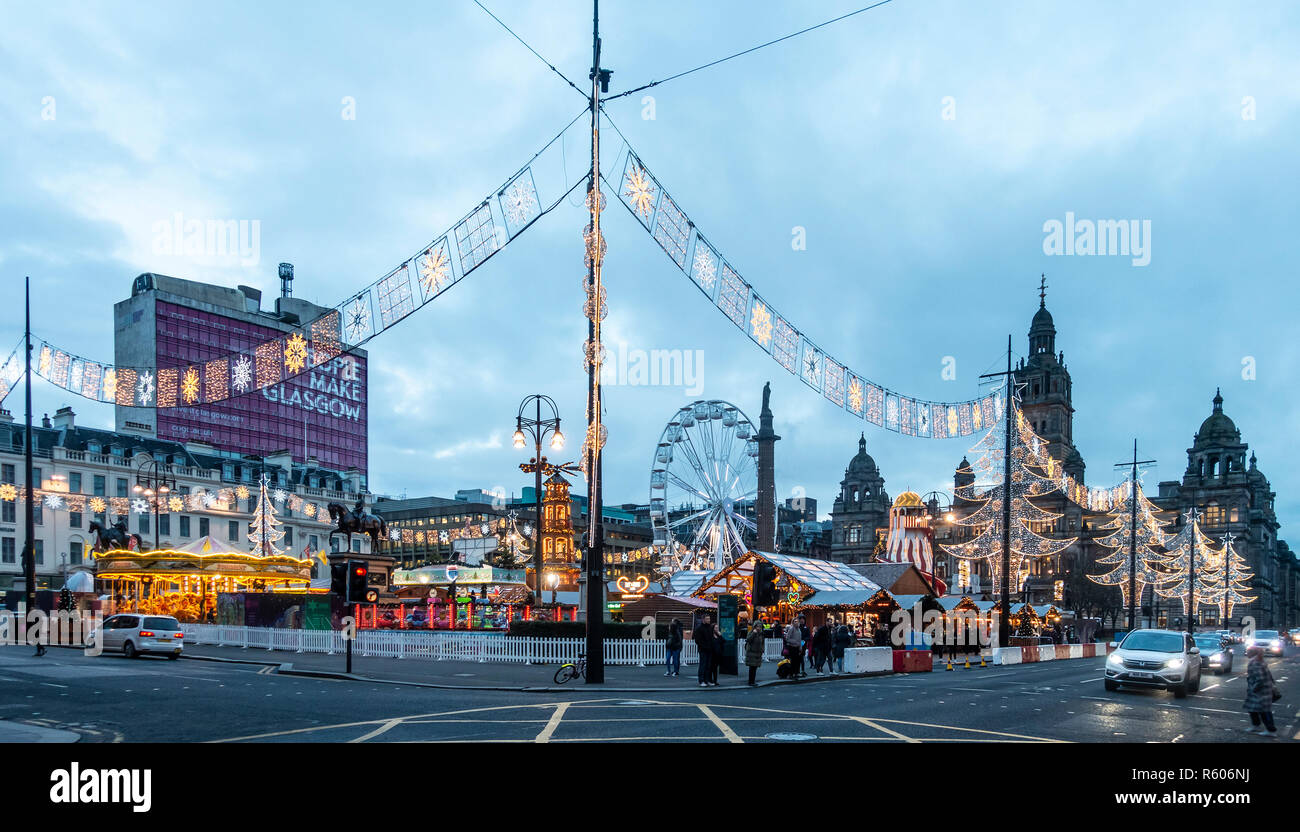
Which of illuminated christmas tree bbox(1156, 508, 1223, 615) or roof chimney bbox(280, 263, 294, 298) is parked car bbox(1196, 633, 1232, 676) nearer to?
illuminated christmas tree bbox(1156, 508, 1223, 615)

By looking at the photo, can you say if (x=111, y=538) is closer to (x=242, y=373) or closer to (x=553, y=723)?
(x=242, y=373)

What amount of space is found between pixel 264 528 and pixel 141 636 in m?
39.0

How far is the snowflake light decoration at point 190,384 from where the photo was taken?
84.5ft

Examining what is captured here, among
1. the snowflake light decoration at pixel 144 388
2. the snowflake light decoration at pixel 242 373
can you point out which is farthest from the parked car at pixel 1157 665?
the snowflake light decoration at pixel 144 388

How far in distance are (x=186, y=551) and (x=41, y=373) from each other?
16.8 metres

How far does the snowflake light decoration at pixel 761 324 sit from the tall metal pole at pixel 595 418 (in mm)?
3866

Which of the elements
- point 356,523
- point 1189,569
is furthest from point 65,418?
point 1189,569

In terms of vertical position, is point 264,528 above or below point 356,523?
below

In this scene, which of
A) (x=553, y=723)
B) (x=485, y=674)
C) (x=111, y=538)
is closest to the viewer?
(x=553, y=723)

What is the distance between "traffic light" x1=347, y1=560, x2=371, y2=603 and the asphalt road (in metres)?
2.34

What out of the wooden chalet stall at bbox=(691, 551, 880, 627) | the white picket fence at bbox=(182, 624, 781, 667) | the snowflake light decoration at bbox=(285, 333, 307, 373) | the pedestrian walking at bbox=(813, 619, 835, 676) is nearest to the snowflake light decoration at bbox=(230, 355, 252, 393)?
the snowflake light decoration at bbox=(285, 333, 307, 373)

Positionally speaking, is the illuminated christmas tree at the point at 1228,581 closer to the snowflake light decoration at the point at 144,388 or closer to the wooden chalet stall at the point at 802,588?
the wooden chalet stall at the point at 802,588

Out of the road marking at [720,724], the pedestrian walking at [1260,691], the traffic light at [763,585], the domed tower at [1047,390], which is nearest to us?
the road marking at [720,724]

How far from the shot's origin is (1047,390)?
135250 mm
